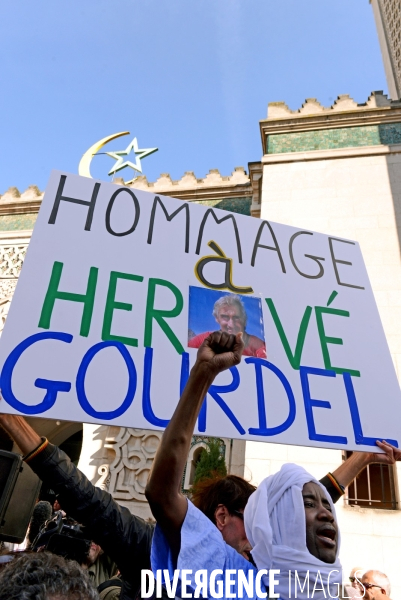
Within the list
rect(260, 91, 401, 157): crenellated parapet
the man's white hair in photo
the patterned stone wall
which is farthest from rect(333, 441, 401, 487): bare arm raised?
the patterned stone wall

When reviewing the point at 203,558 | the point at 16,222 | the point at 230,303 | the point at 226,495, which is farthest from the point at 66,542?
the point at 16,222

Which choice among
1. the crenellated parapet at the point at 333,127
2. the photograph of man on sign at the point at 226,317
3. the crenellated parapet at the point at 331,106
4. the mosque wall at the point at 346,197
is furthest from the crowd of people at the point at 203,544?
Result: the crenellated parapet at the point at 331,106

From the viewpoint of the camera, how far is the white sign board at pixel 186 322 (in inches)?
53.5

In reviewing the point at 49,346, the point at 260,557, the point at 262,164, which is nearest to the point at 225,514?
the point at 260,557

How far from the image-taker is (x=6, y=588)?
75 centimetres

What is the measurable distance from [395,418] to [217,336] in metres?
0.91

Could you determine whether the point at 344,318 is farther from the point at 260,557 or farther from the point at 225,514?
the point at 260,557

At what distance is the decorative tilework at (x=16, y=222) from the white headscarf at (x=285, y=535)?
890 cm

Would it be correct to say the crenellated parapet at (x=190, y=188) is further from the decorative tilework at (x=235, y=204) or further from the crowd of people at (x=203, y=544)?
the crowd of people at (x=203, y=544)

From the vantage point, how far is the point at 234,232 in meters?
1.98

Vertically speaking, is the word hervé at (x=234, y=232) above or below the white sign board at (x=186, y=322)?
above

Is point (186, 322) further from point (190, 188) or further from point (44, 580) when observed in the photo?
point (190, 188)

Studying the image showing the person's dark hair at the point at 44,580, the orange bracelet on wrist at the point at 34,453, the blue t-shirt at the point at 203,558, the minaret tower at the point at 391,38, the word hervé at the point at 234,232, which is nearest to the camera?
the person's dark hair at the point at 44,580

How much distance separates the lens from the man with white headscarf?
88 centimetres
